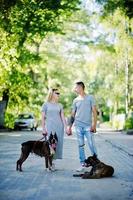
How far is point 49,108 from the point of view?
12984mm

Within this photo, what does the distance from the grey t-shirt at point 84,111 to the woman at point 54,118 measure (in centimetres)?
58

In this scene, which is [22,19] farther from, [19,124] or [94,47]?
[94,47]

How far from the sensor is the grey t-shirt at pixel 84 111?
12336 millimetres

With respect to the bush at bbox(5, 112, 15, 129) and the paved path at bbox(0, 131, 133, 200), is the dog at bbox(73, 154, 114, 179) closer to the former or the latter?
the paved path at bbox(0, 131, 133, 200)

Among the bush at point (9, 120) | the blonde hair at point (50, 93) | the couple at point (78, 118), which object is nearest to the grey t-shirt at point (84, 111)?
the couple at point (78, 118)

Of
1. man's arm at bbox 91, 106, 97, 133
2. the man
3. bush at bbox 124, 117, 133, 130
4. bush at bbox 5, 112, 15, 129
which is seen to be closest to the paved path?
the man

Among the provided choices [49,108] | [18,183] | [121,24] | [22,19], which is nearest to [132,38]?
[121,24]

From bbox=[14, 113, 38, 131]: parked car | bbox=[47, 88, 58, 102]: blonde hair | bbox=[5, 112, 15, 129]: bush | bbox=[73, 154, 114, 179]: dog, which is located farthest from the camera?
bbox=[14, 113, 38, 131]: parked car

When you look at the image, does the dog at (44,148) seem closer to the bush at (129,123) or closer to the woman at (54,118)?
the woman at (54,118)

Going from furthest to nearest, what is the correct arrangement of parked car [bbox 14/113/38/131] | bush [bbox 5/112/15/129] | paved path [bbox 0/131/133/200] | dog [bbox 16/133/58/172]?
1. parked car [bbox 14/113/38/131]
2. bush [bbox 5/112/15/129]
3. dog [bbox 16/133/58/172]
4. paved path [bbox 0/131/133/200]

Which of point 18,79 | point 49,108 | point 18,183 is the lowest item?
point 18,183

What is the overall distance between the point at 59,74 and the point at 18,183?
56207mm

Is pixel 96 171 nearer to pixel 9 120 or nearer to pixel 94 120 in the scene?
pixel 94 120

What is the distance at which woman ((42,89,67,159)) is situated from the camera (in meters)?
12.9
